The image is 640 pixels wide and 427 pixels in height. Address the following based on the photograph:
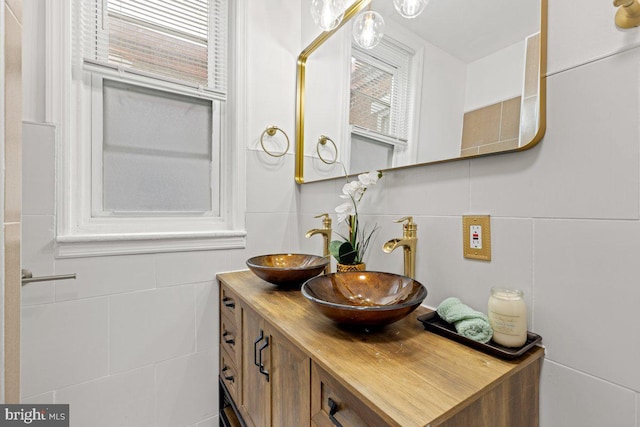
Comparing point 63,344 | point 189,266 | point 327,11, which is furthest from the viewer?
point 189,266

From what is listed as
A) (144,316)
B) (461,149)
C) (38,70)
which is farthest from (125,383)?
(461,149)

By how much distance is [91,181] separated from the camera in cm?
123

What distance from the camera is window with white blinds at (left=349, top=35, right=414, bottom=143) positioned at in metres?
1.04

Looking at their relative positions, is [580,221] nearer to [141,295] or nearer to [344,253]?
[344,253]

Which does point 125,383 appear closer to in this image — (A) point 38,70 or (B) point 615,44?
(A) point 38,70

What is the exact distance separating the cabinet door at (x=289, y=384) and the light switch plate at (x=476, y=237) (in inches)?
21.1

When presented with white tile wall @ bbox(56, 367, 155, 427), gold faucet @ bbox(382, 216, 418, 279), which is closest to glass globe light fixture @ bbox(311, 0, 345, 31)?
gold faucet @ bbox(382, 216, 418, 279)

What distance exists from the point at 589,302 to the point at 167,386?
5.10 ft

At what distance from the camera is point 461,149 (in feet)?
2.76

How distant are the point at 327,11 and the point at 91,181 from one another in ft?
4.03

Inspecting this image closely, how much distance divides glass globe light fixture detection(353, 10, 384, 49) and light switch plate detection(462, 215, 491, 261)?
0.81m

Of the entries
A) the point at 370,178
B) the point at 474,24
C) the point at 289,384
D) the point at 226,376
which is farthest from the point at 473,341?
the point at 226,376

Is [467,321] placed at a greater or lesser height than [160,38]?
lesser

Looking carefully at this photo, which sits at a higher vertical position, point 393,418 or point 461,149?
point 461,149
